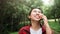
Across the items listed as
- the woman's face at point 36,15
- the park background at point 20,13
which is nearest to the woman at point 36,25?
the woman's face at point 36,15

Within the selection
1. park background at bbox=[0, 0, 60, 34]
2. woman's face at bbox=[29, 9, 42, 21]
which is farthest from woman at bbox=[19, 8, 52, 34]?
park background at bbox=[0, 0, 60, 34]

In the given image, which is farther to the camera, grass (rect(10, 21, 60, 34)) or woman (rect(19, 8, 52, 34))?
grass (rect(10, 21, 60, 34))

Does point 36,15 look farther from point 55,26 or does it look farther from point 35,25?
point 55,26

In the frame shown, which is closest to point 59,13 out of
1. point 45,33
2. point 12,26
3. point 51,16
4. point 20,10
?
point 51,16

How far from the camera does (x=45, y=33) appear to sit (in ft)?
2.43

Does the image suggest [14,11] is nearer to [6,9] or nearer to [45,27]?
[6,9]

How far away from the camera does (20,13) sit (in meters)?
1.93

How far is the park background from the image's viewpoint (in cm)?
187

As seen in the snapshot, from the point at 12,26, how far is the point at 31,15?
4.07 ft

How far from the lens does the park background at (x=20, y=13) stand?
1867mm

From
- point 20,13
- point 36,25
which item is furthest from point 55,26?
point 36,25

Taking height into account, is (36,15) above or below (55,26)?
above

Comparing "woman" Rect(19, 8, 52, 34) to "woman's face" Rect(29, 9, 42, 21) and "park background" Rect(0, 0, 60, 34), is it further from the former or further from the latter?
"park background" Rect(0, 0, 60, 34)

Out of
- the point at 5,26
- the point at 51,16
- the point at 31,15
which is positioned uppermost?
the point at 31,15
